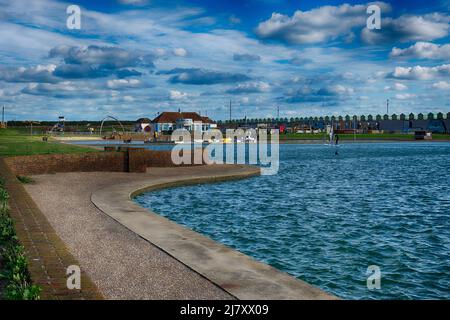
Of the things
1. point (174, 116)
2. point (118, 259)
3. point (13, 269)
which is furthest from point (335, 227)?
point (174, 116)

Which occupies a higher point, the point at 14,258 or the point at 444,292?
the point at 14,258

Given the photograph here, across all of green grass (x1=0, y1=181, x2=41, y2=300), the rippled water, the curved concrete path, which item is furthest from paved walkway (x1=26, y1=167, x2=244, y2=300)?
the rippled water

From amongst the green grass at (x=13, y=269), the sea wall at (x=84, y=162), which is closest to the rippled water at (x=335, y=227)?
the green grass at (x=13, y=269)

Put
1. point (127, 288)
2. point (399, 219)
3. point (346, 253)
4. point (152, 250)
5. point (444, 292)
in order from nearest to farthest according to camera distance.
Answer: point (127, 288) < point (444, 292) < point (152, 250) < point (346, 253) < point (399, 219)

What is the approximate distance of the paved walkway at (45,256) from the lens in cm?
640

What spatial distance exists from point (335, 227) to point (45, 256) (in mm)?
9453

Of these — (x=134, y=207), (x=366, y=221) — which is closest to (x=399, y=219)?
(x=366, y=221)

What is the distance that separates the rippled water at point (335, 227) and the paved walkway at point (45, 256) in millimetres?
4601

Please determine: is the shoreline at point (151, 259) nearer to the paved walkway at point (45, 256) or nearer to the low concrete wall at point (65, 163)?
the paved walkway at point (45, 256)

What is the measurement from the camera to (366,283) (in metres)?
9.43

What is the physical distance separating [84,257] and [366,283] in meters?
5.64

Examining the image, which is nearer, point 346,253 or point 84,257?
point 84,257

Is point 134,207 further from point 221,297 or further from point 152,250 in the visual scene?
point 221,297
